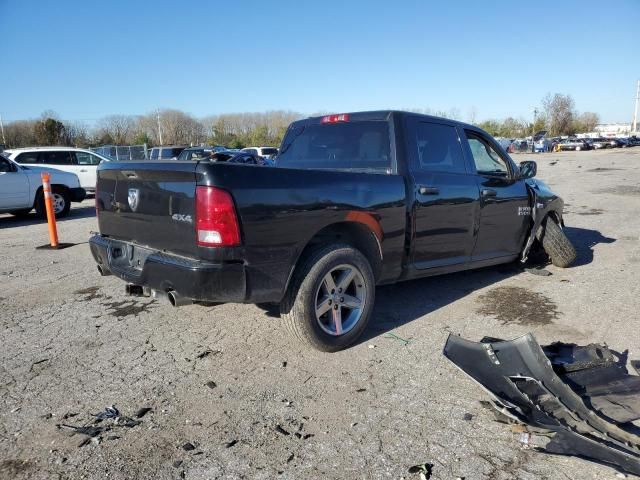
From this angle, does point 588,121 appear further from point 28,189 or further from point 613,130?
point 28,189

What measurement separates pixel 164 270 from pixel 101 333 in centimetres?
139

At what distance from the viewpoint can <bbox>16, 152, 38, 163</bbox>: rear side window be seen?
14969 mm

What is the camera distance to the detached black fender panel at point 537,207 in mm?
5598

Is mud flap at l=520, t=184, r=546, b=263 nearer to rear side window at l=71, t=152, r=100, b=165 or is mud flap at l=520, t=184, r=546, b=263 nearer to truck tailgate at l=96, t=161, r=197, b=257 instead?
truck tailgate at l=96, t=161, r=197, b=257

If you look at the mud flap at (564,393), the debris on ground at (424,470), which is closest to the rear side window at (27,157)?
the mud flap at (564,393)

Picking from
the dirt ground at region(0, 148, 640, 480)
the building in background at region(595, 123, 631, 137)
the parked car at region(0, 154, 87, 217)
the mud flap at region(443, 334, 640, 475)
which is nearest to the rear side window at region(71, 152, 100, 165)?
the parked car at region(0, 154, 87, 217)

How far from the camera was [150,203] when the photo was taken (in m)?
3.43

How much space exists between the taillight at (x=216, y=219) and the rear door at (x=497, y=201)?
2.84 meters

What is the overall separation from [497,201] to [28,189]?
10.5 m

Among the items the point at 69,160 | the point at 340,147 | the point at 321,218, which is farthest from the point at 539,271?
the point at 69,160

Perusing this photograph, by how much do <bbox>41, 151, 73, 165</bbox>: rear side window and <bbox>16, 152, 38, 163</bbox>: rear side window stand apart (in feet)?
0.92

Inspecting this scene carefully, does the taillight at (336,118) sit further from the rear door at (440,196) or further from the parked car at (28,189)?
the parked car at (28,189)

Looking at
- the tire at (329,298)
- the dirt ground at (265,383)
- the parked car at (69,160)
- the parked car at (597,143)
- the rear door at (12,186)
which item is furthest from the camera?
the parked car at (597,143)

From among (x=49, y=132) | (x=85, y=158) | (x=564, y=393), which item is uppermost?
(x=49, y=132)
